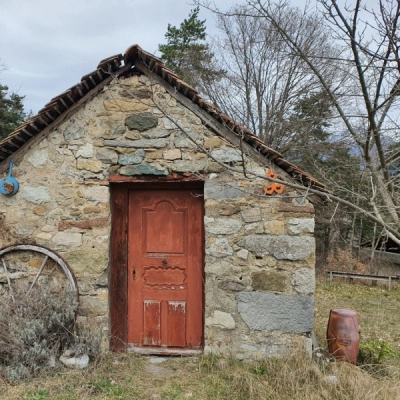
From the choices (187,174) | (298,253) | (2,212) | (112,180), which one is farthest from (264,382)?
(2,212)

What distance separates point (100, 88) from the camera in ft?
15.2

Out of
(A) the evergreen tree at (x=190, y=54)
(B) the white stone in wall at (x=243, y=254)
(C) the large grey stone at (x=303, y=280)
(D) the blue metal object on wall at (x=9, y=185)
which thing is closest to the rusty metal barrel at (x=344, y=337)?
(C) the large grey stone at (x=303, y=280)

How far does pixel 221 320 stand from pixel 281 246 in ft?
3.62

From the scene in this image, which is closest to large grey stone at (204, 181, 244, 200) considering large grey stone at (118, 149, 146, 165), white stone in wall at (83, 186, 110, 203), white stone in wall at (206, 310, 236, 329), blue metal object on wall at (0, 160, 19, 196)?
Result: large grey stone at (118, 149, 146, 165)

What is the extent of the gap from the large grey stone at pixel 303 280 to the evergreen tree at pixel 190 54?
11594 mm

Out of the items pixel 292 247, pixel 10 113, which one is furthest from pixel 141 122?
pixel 10 113

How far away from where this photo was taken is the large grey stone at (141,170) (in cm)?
455

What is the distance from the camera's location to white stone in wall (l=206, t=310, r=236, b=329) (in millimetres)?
4516

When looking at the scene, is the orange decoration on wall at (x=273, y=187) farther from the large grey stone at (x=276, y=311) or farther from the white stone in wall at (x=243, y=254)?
the large grey stone at (x=276, y=311)

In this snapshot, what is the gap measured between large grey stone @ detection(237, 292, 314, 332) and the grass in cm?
34

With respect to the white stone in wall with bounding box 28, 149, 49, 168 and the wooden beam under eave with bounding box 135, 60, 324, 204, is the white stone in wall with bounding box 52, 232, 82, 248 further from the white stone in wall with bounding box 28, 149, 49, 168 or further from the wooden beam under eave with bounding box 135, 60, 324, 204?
the wooden beam under eave with bounding box 135, 60, 324, 204

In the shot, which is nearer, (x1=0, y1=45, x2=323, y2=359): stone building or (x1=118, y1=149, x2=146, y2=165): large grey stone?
(x1=0, y1=45, x2=323, y2=359): stone building

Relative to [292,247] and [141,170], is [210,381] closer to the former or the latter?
[292,247]

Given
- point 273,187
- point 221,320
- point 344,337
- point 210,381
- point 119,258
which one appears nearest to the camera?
point 210,381
